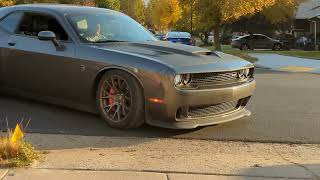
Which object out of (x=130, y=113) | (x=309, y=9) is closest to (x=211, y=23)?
(x=130, y=113)

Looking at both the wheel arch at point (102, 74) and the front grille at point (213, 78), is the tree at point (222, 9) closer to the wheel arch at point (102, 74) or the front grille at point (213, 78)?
the front grille at point (213, 78)

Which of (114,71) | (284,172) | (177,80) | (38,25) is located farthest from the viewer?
(38,25)

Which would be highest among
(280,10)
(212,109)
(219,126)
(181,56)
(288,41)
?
(181,56)

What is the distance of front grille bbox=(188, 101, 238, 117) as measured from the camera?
22.1ft

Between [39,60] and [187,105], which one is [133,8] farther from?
[187,105]

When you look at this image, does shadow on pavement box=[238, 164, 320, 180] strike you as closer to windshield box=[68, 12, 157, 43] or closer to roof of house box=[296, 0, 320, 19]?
windshield box=[68, 12, 157, 43]

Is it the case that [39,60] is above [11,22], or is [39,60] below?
below

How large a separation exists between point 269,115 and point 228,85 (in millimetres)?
1698

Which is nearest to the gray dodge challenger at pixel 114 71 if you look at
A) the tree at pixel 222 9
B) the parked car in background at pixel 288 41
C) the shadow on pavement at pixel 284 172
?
the shadow on pavement at pixel 284 172

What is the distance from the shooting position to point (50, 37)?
7379mm

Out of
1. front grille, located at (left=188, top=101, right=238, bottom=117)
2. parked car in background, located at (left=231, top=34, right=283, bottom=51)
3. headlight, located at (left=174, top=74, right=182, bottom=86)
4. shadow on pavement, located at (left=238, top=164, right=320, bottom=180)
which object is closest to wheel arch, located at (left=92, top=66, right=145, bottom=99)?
headlight, located at (left=174, top=74, right=182, bottom=86)

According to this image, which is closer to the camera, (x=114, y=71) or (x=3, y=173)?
(x=3, y=173)

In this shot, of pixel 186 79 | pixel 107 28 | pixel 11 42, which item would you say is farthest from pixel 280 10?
pixel 186 79

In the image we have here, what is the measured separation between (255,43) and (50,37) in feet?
123
